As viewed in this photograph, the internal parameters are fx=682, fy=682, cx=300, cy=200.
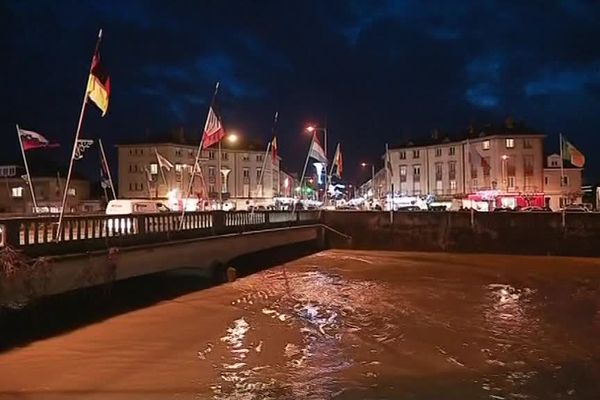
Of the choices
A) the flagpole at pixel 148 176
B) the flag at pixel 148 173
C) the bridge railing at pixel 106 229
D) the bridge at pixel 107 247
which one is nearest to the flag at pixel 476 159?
the bridge at pixel 107 247

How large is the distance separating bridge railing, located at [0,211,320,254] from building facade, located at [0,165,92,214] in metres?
56.5

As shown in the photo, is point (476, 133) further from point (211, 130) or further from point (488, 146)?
point (211, 130)

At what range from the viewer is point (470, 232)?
48.6m

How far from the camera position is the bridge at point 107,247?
1667 cm

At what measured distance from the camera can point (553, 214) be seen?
46344 millimetres

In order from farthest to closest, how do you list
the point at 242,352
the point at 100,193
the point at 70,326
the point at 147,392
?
the point at 100,193
the point at 70,326
the point at 242,352
the point at 147,392

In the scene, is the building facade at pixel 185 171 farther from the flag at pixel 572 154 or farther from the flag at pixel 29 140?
the flag at pixel 29 140

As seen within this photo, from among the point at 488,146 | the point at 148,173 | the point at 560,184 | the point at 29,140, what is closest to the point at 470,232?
the point at 29,140

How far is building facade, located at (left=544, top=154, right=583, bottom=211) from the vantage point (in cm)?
9612

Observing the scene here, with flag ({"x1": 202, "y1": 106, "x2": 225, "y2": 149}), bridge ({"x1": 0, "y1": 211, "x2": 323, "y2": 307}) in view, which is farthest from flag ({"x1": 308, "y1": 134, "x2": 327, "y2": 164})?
flag ({"x1": 202, "y1": 106, "x2": 225, "y2": 149})

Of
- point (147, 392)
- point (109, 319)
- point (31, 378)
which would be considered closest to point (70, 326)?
point (109, 319)

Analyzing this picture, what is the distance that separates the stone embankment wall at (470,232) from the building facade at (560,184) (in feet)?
166

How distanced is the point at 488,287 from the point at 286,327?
42.5ft

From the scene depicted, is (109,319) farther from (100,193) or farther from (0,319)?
(100,193)
